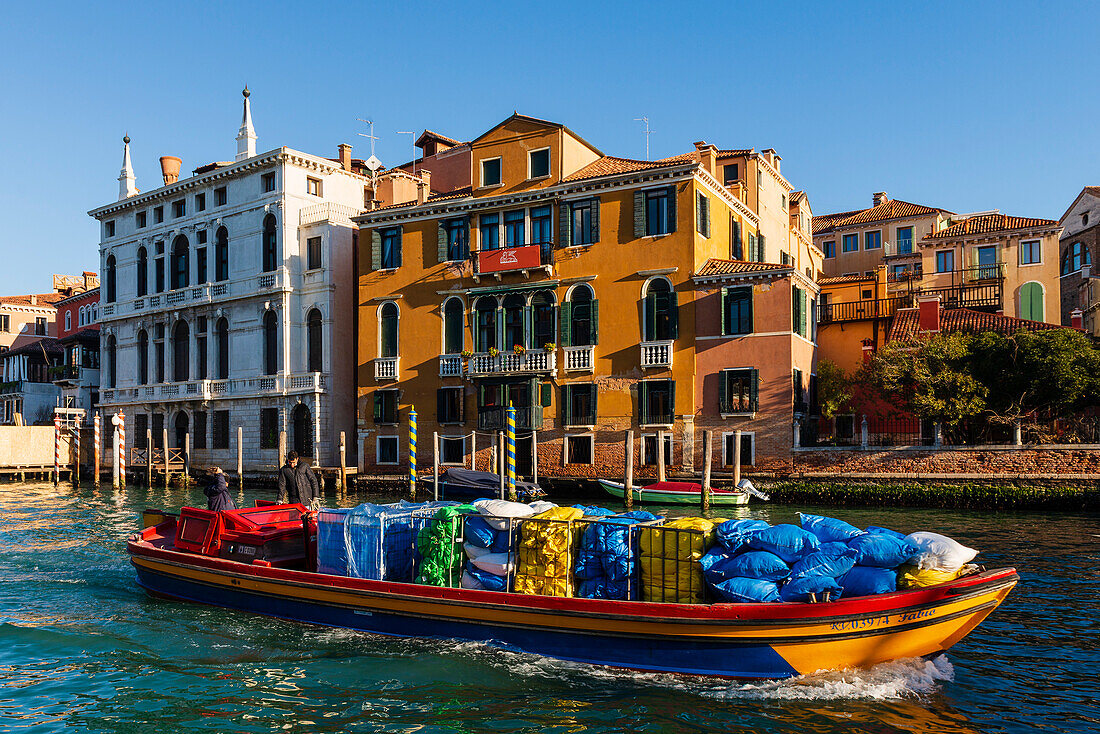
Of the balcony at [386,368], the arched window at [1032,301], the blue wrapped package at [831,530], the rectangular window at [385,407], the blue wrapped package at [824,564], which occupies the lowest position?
the blue wrapped package at [824,564]

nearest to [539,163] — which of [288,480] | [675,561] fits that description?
[288,480]

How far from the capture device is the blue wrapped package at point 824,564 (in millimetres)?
8258

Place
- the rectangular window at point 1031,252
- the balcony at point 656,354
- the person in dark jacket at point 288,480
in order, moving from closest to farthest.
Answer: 1. the person in dark jacket at point 288,480
2. the balcony at point 656,354
3. the rectangular window at point 1031,252

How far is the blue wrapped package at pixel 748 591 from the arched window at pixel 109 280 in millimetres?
41495

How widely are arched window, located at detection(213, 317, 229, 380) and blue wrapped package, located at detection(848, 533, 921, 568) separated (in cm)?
3335

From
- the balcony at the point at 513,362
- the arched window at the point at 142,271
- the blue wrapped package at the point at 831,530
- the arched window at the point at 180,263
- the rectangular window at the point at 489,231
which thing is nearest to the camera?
the blue wrapped package at the point at 831,530

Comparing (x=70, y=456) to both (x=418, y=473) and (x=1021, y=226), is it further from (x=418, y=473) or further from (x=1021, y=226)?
(x=1021, y=226)

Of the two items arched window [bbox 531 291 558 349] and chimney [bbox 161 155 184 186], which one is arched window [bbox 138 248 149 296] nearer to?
chimney [bbox 161 155 184 186]

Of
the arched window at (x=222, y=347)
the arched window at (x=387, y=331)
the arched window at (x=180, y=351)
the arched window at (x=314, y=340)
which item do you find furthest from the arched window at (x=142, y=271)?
the arched window at (x=387, y=331)

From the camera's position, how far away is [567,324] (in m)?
28.9

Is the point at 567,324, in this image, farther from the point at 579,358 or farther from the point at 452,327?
the point at 452,327

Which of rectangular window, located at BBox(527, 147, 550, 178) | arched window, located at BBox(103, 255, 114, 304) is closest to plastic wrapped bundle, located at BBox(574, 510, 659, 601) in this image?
rectangular window, located at BBox(527, 147, 550, 178)

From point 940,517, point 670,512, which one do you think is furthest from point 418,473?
point 940,517

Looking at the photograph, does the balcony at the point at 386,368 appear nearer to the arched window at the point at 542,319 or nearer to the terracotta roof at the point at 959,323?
the arched window at the point at 542,319
